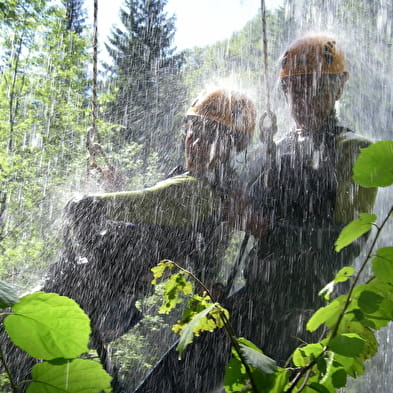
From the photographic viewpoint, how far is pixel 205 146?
205 cm

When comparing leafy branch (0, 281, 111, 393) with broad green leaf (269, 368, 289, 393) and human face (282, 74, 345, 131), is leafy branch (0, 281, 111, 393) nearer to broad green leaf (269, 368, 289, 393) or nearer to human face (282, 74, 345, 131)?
broad green leaf (269, 368, 289, 393)

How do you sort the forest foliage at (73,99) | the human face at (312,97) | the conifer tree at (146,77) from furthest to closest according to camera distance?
the conifer tree at (146,77) < the forest foliage at (73,99) < the human face at (312,97)

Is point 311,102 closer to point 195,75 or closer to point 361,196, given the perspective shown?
point 361,196

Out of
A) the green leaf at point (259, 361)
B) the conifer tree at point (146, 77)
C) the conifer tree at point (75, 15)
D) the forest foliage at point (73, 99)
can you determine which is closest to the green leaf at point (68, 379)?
the green leaf at point (259, 361)

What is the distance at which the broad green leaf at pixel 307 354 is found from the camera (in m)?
0.40

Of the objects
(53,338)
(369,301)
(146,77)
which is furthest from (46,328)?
(146,77)

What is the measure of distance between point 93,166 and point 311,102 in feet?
3.57

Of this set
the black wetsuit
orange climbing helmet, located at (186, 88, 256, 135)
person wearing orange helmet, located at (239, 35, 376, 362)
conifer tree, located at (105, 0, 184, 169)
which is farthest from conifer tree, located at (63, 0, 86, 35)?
the black wetsuit

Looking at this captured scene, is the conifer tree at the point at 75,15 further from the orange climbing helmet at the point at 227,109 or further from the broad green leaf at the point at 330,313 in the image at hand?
the broad green leaf at the point at 330,313

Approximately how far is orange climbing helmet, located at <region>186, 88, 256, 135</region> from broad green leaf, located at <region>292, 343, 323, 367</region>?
5.51ft

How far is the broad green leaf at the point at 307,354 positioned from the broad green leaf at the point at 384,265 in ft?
0.28

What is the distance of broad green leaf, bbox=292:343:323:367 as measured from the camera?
40 centimetres

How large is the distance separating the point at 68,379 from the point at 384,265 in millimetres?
268

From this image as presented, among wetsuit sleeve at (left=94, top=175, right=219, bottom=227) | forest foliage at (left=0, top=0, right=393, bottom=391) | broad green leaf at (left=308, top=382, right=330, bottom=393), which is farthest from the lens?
forest foliage at (left=0, top=0, right=393, bottom=391)
